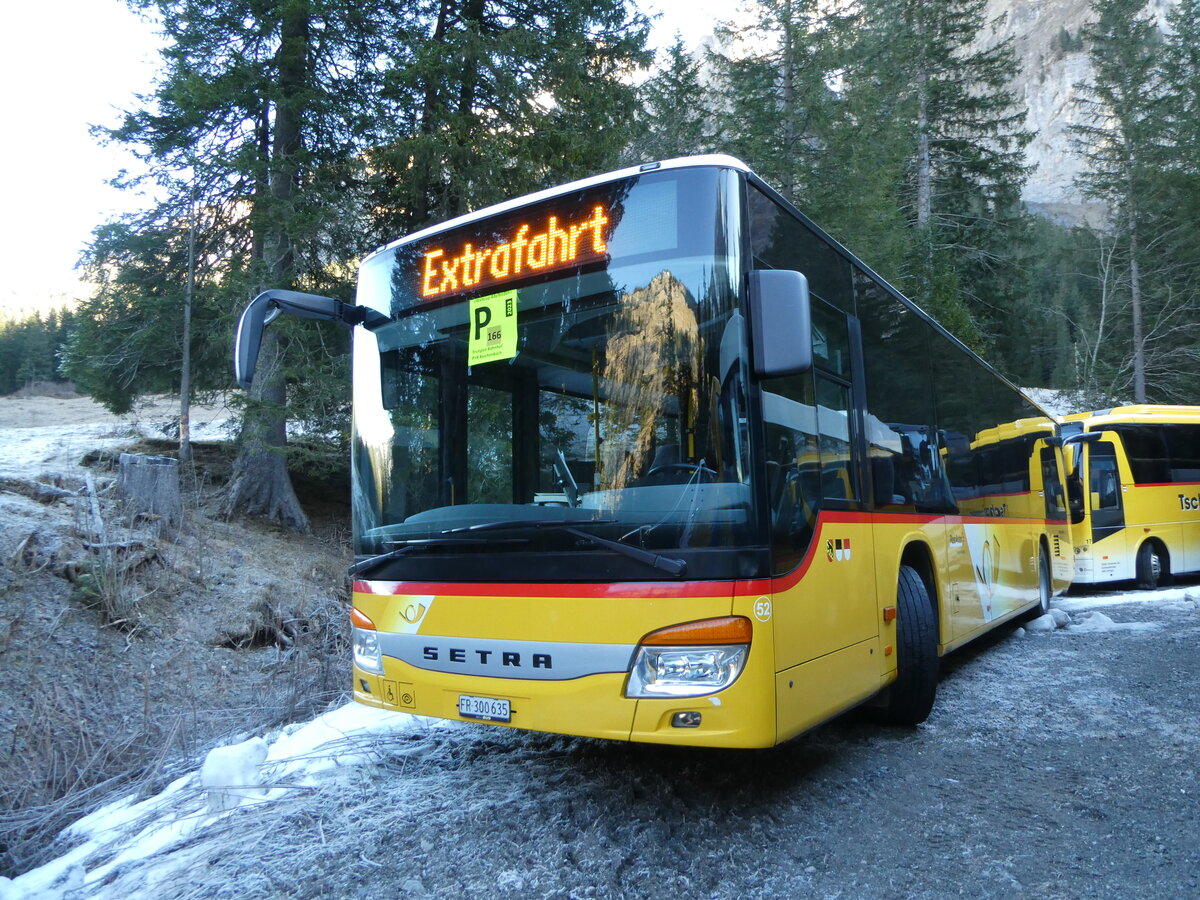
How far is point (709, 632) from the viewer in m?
3.41

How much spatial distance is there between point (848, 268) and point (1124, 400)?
33.2 m

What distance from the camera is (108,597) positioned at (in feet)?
29.7

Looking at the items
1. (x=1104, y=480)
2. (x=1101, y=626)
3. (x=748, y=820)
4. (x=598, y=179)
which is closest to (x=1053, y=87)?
(x=1104, y=480)

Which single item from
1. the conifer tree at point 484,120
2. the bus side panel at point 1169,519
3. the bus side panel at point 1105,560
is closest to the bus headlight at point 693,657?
the conifer tree at point 484,120

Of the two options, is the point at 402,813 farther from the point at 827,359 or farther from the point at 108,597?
the point at 108,597

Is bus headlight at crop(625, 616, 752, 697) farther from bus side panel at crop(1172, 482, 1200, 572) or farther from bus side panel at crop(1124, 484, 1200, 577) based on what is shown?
bus side panel at crop(1172, 482, 1200, 572)

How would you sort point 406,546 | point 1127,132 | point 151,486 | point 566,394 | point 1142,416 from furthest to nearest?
point 1127,132 → point 1142,416 → point 151,486 → point 406,546 → point 566,394

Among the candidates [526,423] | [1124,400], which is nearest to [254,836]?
[526,423]

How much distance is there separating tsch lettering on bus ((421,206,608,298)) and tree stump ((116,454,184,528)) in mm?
8852

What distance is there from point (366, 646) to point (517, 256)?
7.10ft

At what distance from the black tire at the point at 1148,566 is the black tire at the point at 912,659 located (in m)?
11.4

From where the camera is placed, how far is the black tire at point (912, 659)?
5.27m

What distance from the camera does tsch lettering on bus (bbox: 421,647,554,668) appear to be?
3.72m

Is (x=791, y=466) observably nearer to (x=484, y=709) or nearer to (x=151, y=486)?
(x=484, y=709)
